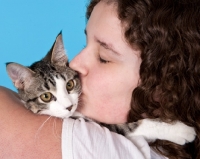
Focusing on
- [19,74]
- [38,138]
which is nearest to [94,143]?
[38,138]

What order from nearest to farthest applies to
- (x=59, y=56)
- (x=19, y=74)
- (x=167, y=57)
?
(x=167, y=57), (x=19, y=74), (x=59, y=56)

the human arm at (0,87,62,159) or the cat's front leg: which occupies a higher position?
the human arm at (0,87,62,159)

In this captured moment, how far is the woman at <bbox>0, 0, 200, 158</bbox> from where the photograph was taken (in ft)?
3.05

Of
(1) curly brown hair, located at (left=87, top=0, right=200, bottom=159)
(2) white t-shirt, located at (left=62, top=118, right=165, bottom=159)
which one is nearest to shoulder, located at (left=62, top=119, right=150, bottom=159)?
(2) white t-shirt, located at (left=62, top=118, right=165, bottom=159)

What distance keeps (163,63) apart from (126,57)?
0.41 feet

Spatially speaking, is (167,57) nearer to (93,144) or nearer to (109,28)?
(109,28)

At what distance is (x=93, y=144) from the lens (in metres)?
0.86

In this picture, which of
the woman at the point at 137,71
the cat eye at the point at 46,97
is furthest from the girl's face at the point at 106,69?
the cat eye at the point at 46,97

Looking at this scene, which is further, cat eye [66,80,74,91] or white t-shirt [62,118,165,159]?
cat eye [66,80,74,91]

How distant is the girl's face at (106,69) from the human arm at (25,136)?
0.72 feet

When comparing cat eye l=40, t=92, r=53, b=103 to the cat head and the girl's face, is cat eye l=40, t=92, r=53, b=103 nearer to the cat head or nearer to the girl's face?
the cat head

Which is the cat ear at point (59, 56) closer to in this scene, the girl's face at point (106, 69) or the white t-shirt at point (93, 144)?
the girl's face at point (106, 69)

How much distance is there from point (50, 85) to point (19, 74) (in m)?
0.12

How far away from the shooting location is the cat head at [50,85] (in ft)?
3.62
